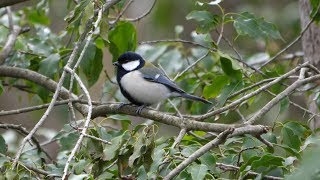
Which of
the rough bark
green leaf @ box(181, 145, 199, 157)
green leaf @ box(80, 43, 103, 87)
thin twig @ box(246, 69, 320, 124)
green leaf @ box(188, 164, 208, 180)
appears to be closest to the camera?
green leaf @ box(188, 164, 208, 180)

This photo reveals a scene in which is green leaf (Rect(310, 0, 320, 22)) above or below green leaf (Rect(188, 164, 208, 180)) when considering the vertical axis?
above

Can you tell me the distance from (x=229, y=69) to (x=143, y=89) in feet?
3.73

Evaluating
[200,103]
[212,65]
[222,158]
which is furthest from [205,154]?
[212,65]

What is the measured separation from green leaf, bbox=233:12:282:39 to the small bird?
2.54 feet

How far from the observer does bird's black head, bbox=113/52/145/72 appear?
445cm

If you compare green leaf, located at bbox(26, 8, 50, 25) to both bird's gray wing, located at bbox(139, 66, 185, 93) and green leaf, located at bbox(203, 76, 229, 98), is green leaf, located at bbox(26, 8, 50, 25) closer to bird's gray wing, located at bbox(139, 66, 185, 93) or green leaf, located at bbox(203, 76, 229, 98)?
bird's gray wing, located at bbox(139, 66, 185, 93)

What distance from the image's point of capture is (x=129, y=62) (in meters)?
4.56

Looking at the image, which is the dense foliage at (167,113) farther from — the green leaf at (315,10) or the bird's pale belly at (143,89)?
the bird's pale belly at (143,89)

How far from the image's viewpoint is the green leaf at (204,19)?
371cm

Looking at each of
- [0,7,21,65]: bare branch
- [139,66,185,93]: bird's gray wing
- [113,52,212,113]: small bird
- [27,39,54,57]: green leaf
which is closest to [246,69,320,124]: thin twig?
[113,52,212,113]: small bird

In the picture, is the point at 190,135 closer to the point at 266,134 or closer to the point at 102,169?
the point at 266,134

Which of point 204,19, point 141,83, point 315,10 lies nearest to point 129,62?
point 141,83

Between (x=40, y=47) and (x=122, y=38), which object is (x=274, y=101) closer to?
(x=122, y=38)

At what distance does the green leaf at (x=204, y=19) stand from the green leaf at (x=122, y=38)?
0.49 m
